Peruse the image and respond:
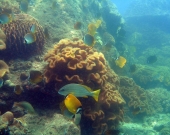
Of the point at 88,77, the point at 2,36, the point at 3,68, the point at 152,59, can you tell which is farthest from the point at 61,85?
the point at 152,59

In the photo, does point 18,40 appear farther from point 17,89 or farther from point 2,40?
point 17,89

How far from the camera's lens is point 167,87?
16422 millimetres

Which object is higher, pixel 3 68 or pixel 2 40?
pixel 2 40

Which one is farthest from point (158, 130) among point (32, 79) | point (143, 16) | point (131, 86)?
point (143, 16)

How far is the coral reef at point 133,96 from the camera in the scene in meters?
11.4

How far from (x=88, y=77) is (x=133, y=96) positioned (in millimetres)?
6081

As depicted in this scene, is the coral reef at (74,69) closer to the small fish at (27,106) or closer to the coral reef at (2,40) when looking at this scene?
the small fish at (27,106)

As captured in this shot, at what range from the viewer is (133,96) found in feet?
38.3

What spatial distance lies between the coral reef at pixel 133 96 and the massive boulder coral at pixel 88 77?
4.26 meters

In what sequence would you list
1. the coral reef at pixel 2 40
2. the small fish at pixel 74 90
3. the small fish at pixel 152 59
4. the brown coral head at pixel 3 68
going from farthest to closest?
the small fish at pixel 152 59 < the coral reef at pixel 2 40 < the brown coral head at pixel 3 68 < the small fish at pixel 74 90

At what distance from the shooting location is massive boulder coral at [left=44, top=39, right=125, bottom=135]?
6.48 m

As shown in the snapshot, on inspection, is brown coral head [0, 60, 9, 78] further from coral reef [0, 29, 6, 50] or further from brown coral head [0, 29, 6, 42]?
brown coral head [0, 29, 6, 42]

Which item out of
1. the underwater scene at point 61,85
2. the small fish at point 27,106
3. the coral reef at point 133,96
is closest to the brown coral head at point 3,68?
the underwater scene at point 61,85

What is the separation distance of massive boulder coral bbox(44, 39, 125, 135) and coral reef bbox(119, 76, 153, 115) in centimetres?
426
